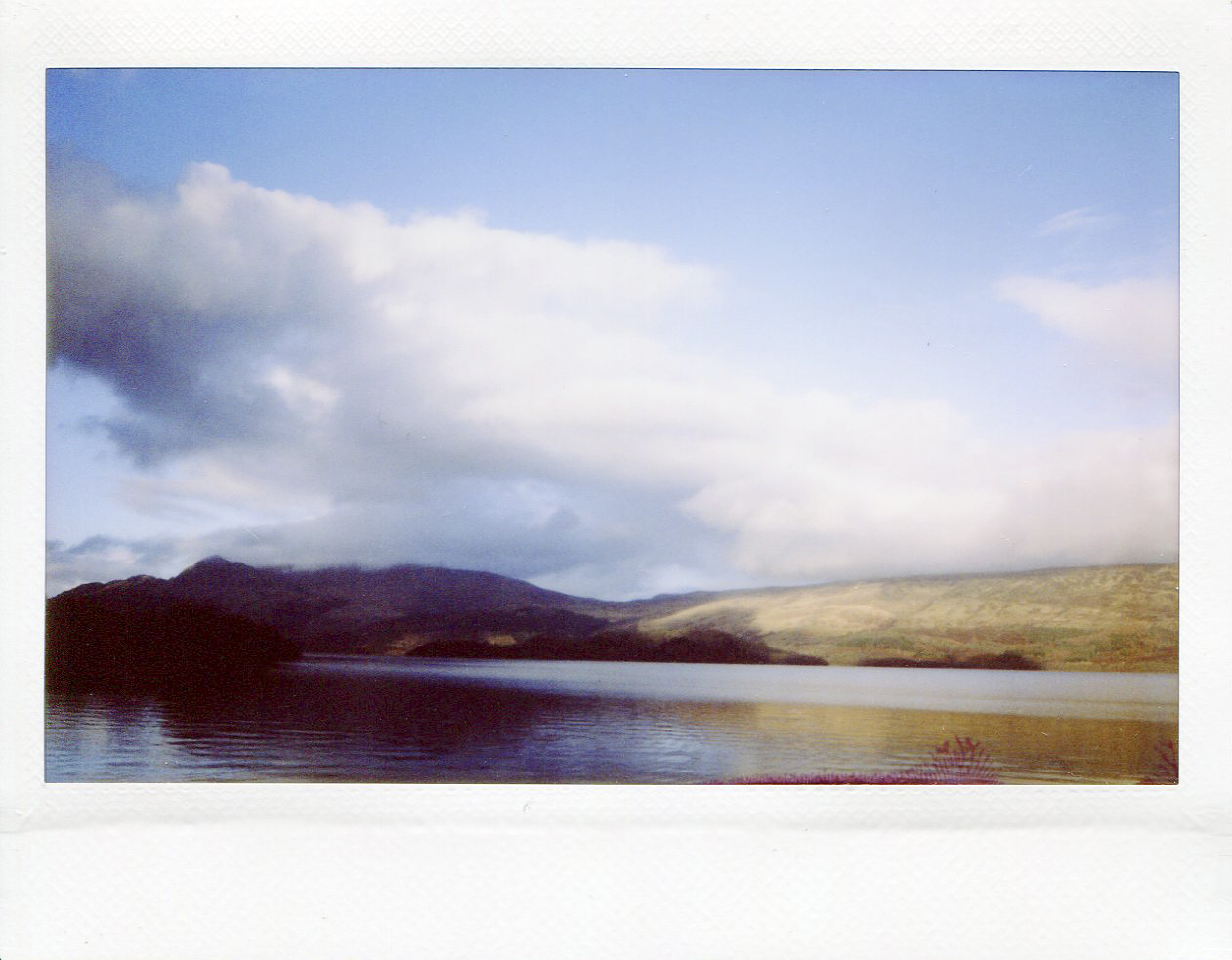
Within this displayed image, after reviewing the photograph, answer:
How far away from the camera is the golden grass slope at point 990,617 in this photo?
1.88 m

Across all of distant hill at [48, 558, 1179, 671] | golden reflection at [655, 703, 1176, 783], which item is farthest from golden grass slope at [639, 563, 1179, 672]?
golden reflection at [655, 703, 1176, 783]

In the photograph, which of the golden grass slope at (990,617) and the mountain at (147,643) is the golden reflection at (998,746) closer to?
the golden grass slope at (990,617)

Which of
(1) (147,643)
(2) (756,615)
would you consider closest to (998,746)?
(2) (756,615)

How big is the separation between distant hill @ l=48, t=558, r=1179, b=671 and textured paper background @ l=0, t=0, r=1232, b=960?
0.19m

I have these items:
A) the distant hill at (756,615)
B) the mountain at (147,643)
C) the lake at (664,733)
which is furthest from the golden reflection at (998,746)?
the mountain at (147,643)

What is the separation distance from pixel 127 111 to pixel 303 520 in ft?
3.54

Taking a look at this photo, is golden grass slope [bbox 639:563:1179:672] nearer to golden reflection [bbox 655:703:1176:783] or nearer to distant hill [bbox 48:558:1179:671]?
distant hill [bbox 48:558:1179:671]

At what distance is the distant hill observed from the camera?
1.89 m
